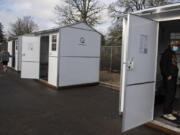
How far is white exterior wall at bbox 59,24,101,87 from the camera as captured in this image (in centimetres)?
628

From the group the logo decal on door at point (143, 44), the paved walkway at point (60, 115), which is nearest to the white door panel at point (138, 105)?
the paved walkway at point (60, 115)

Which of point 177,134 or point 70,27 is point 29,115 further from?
point 70,27

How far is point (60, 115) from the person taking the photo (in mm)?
3771

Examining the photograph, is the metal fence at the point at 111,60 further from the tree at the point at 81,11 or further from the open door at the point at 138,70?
the open door at the point at 138,70

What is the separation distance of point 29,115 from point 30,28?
2702 centimetres

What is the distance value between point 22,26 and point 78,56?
977 inches

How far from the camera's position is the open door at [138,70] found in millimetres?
2572

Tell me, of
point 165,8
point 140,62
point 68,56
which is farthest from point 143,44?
point 68,56

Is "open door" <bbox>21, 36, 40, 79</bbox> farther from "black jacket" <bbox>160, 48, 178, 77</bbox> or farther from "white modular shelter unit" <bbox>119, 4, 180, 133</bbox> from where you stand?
"black jacket" <bbox>160, 48, 178, 77</bbox>

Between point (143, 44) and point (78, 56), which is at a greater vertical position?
point (143, 44)

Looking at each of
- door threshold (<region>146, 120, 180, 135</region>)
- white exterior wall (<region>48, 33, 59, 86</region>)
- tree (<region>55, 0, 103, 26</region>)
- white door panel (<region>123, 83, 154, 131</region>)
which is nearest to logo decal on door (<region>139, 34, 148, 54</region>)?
white door panel (<region>123, 83, 154, 131</region>)

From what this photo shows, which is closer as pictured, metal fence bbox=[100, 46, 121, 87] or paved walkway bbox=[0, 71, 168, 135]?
paved walkway bbox=[0, 71, 168, 135]

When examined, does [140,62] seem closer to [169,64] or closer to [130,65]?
[130,65]

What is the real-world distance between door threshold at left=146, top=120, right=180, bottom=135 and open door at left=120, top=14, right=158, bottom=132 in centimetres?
11
